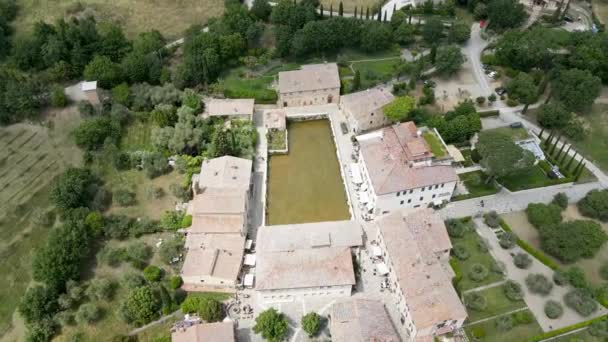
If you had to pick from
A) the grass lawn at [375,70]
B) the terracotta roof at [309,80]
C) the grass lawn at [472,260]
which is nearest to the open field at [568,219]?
the grass lawn at [472,260]

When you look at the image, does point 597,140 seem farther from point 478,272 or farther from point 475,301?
point 475,301

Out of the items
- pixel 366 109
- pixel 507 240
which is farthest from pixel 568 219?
pixel 366 109

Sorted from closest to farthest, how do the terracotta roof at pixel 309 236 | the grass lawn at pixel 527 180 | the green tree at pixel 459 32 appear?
the terracotta roof at pixel 309 236, the grass lawn at pixel 527 180, the green tree at pixel 459 32

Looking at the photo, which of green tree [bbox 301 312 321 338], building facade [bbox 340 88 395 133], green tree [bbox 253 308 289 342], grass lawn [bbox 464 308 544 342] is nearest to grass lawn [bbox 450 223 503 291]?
grass lawn [bbox 464 308 544 342]

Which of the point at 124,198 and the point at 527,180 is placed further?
the point at 527,180

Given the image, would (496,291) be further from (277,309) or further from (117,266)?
(117,266)

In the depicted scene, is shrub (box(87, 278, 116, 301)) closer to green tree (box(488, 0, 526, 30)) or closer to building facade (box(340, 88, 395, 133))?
building facade (box(340, 88, 395, 133))

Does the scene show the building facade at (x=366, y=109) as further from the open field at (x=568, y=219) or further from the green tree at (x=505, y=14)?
the green tree at (x=505, y=14)
